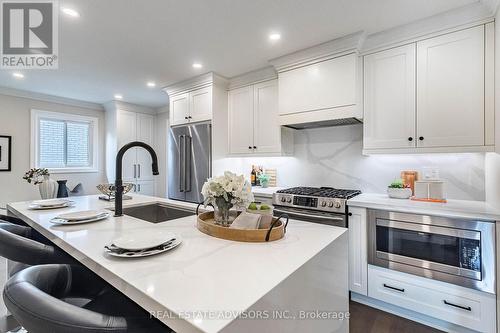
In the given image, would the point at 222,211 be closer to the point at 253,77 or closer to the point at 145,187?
the point at 253,77

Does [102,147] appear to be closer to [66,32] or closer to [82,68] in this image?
[82,68]

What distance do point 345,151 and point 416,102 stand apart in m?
0.89

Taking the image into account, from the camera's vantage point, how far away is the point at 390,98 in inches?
88.4

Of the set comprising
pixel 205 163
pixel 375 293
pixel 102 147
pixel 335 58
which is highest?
pixel 335 58

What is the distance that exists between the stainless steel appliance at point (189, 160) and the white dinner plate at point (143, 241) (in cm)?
222

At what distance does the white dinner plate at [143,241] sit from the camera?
0.94m

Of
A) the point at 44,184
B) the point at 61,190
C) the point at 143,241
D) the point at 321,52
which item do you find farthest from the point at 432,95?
the point at 61,190

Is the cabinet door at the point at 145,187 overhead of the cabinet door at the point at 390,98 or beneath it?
beneath

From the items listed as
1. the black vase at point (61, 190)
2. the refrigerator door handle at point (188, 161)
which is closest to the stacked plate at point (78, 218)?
the refrigerator door handle at point (188, 161)

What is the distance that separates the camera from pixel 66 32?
7.16ft

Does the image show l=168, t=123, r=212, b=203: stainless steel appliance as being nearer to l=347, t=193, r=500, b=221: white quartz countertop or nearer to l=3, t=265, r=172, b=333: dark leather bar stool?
l=347, t=193, r=500, b=221: white quartz countertop

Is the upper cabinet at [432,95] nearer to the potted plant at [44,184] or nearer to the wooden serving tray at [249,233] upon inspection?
the wooden serving tray at [249,233]

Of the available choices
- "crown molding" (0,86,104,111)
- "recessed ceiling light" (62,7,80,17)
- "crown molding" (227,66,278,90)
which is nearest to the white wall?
"crown molding" (0,86,104,111)

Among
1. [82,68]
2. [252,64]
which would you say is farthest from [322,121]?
[82,68]
